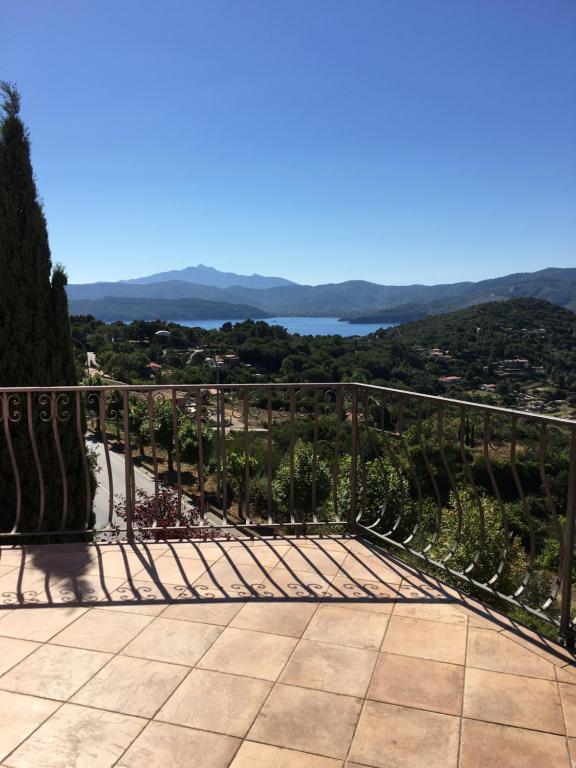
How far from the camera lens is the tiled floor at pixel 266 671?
1.62 metres

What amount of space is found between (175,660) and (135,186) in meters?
18.9

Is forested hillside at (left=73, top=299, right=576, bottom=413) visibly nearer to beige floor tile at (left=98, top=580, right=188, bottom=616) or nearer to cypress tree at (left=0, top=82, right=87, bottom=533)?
cypress tree at (left=0, top=82, right=87, bottom=533)

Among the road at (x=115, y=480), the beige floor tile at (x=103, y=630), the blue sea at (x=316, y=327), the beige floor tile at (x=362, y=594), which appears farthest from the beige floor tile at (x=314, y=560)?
the blue sea at (x=316, y=327)

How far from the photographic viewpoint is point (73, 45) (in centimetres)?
636

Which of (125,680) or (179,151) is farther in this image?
(179,151)

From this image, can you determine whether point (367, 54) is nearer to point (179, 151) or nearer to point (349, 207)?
point (179, 151)

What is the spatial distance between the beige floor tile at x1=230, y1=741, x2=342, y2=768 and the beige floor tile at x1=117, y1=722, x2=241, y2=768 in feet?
0.12

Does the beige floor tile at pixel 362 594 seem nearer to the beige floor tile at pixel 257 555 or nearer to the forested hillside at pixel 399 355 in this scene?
the beige floor tile at pixel 257 555

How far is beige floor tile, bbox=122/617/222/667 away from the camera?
212 cm

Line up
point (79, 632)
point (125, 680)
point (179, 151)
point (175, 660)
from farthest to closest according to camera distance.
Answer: point (179, 151), point (79, 632), point (175, 660), point (125, 680)

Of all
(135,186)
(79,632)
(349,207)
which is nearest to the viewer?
(79,632)

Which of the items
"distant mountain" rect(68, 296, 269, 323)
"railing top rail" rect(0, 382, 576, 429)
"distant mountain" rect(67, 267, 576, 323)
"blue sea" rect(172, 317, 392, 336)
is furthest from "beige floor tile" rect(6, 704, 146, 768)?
"distant mountain" rect(68, 296, 269, 323)

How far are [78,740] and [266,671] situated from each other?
0.70 metres

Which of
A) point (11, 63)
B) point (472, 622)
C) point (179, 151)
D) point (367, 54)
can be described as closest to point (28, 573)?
point (472, 622)
